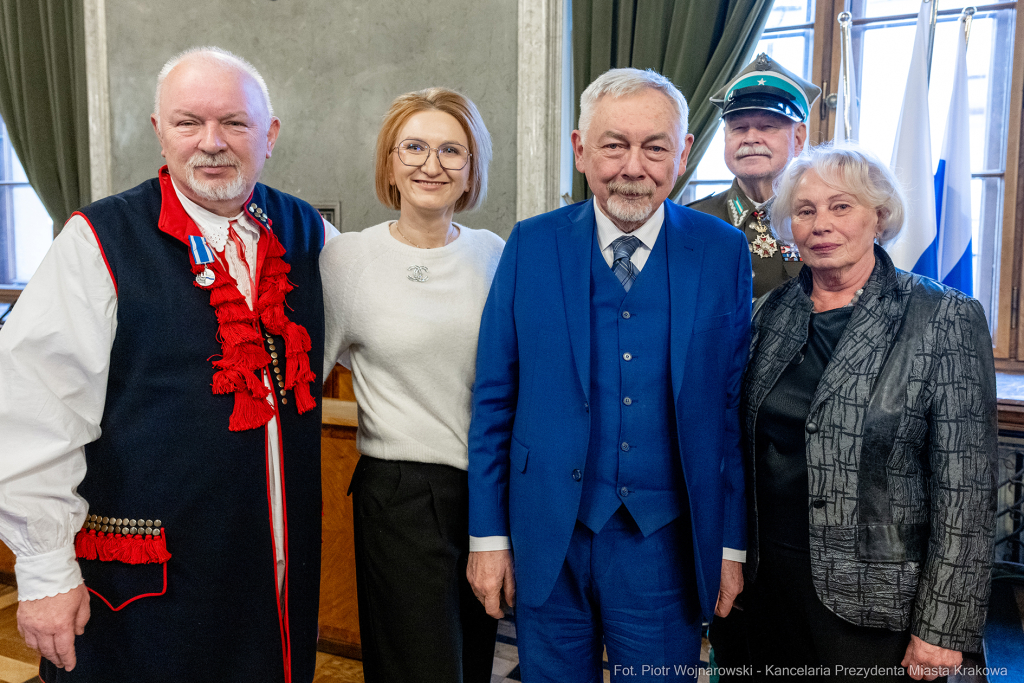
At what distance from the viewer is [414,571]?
1.58 meters

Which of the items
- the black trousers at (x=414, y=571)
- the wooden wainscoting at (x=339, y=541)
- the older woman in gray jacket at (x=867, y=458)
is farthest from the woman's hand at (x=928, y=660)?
the wooden wainscoting at (x=339, y=541)

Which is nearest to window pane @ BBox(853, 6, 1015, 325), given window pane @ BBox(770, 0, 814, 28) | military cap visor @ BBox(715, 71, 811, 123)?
window pane @ BBox(770, 0, 814, 28)

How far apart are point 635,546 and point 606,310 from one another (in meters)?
0.47

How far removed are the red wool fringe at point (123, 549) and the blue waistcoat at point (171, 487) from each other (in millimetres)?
18

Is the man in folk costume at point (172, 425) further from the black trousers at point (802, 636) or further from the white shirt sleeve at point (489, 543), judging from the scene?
the black trousers at point (802, 636)

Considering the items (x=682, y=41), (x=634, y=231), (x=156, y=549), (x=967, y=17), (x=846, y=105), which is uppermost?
(x=682, y=41)

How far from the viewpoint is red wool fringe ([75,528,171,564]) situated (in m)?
1.37

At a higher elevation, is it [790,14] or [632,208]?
[790,14]

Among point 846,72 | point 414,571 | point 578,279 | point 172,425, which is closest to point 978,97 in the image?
point 846,72

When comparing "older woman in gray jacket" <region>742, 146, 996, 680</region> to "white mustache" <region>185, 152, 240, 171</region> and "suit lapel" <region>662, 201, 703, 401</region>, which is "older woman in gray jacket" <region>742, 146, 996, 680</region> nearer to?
"suit lapel" <region>662, 201, 703, 401</region>

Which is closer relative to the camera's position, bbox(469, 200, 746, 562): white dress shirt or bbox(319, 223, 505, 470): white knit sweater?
bbox(469, 200, 746, 562): white dress shirt

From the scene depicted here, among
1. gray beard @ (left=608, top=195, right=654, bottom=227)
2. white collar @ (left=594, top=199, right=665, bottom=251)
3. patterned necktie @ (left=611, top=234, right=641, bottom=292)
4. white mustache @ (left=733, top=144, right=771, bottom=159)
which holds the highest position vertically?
white mustache @ (left=733, top=144, right=771, bottom=159)

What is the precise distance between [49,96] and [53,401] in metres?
5.03

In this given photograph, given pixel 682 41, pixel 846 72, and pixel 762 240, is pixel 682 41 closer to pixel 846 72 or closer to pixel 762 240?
pixel 846 72
